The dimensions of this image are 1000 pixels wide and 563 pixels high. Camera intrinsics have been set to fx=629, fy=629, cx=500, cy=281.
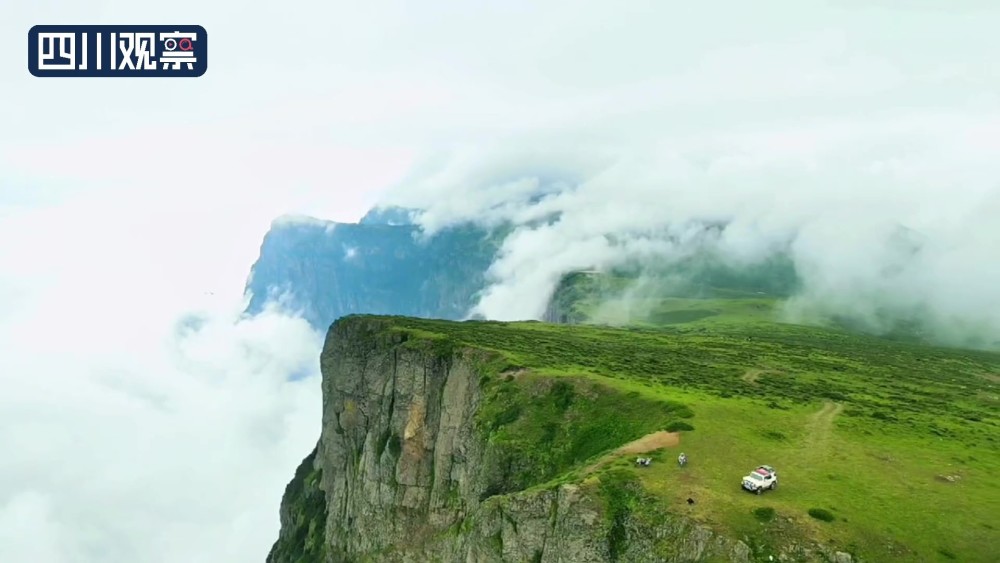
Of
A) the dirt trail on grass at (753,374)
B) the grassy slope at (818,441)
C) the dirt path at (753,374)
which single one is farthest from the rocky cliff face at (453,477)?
the dirt path at (753,374)

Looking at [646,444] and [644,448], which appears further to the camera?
[646,444]

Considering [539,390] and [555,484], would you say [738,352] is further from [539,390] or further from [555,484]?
[555,484]

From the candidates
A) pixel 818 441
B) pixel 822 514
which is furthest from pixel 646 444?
pixel 818 441

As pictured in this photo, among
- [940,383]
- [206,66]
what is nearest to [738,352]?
[940,383]

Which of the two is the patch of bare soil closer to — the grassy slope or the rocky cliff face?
the grassy slope

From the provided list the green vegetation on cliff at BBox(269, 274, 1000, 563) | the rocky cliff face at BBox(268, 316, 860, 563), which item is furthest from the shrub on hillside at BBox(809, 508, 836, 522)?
the rocky cliff face at BBox(268, 316, 860, 563)

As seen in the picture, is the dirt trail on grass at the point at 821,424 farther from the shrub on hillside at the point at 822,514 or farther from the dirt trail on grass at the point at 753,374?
the shrub on hillside at the point at 822,514

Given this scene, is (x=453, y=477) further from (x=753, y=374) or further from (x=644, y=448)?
(x=753, y=374)
